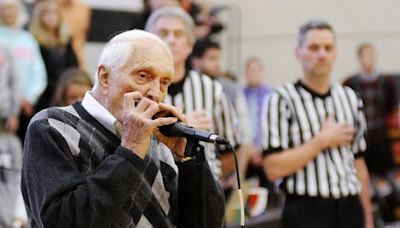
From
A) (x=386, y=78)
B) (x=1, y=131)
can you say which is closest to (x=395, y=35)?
(x=386, y=78)

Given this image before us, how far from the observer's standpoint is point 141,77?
2.66 metres

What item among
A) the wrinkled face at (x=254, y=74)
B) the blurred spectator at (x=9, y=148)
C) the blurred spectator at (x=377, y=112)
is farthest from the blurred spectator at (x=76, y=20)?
the blurred spectator at (x=377, y=112)

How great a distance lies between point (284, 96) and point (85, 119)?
6.62 feet

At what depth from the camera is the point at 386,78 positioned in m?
9.70

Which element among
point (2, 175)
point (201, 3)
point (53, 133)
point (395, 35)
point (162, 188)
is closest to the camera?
point (53, 133)

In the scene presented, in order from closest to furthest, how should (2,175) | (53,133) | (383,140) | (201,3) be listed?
(53,133), (2,175), (201,3), (383,140)

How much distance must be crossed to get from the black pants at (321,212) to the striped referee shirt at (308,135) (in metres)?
0.04

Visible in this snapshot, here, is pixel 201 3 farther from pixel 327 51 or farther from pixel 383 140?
pixel 327 51

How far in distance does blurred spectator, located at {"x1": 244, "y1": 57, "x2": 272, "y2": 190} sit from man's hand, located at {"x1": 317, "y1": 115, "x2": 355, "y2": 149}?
144 inches

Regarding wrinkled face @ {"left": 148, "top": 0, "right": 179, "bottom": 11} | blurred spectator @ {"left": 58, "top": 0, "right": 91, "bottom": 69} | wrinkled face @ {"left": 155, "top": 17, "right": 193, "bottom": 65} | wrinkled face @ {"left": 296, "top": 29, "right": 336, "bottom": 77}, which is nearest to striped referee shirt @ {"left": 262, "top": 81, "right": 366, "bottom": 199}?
wrinkled face @ {"left": 296, "top": 29, "right": 336, "bottom": 77}

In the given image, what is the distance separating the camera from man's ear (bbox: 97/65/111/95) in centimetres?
271

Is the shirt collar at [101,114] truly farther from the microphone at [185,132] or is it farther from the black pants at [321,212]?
the black pants at [321,212]

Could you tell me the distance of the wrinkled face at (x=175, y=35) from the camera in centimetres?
431

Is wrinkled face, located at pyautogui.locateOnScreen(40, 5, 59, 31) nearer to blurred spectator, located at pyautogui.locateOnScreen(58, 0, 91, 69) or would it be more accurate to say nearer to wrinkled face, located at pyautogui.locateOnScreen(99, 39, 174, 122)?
blurred spectator, located at pyautogui.locateOnScreen(58, 0, 91, 69)
